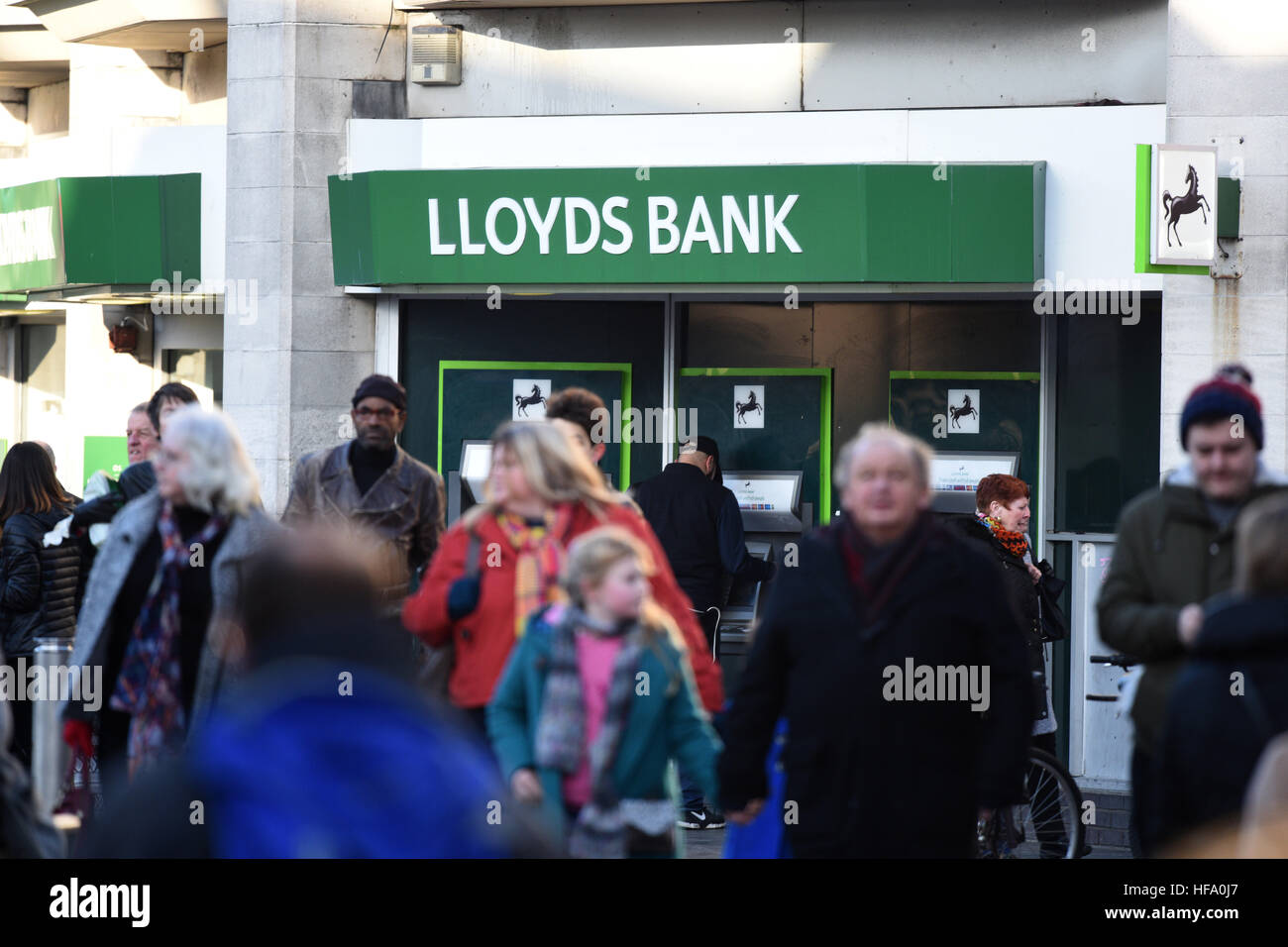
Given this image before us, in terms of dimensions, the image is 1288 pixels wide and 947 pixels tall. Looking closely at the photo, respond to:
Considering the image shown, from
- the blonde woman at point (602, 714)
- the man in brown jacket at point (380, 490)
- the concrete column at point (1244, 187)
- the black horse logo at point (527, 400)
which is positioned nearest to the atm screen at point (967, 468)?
the concrete column at point (1244, 187)

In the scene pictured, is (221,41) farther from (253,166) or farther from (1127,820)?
(1127,820)

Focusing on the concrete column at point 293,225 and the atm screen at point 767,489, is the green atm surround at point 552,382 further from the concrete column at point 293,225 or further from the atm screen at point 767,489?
the atm screen at point 767,489

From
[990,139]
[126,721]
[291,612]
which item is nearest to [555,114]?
[990,139]

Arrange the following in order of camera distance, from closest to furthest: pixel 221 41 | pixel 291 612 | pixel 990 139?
1. pixel 291 612
2. pixel 990 139
3. pixel 221 41

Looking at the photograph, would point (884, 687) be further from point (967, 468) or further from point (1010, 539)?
point (967, 468)

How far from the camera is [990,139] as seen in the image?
9.95 m

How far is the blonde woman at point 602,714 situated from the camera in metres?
4.69

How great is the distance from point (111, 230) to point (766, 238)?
182 inches

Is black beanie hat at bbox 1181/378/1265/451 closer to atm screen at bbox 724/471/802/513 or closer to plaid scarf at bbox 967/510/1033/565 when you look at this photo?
plaid scarf at bbox 967/510/1033/565

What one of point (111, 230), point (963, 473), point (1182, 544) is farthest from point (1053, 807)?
point (111, 230)

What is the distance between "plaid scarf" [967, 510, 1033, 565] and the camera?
807cm
